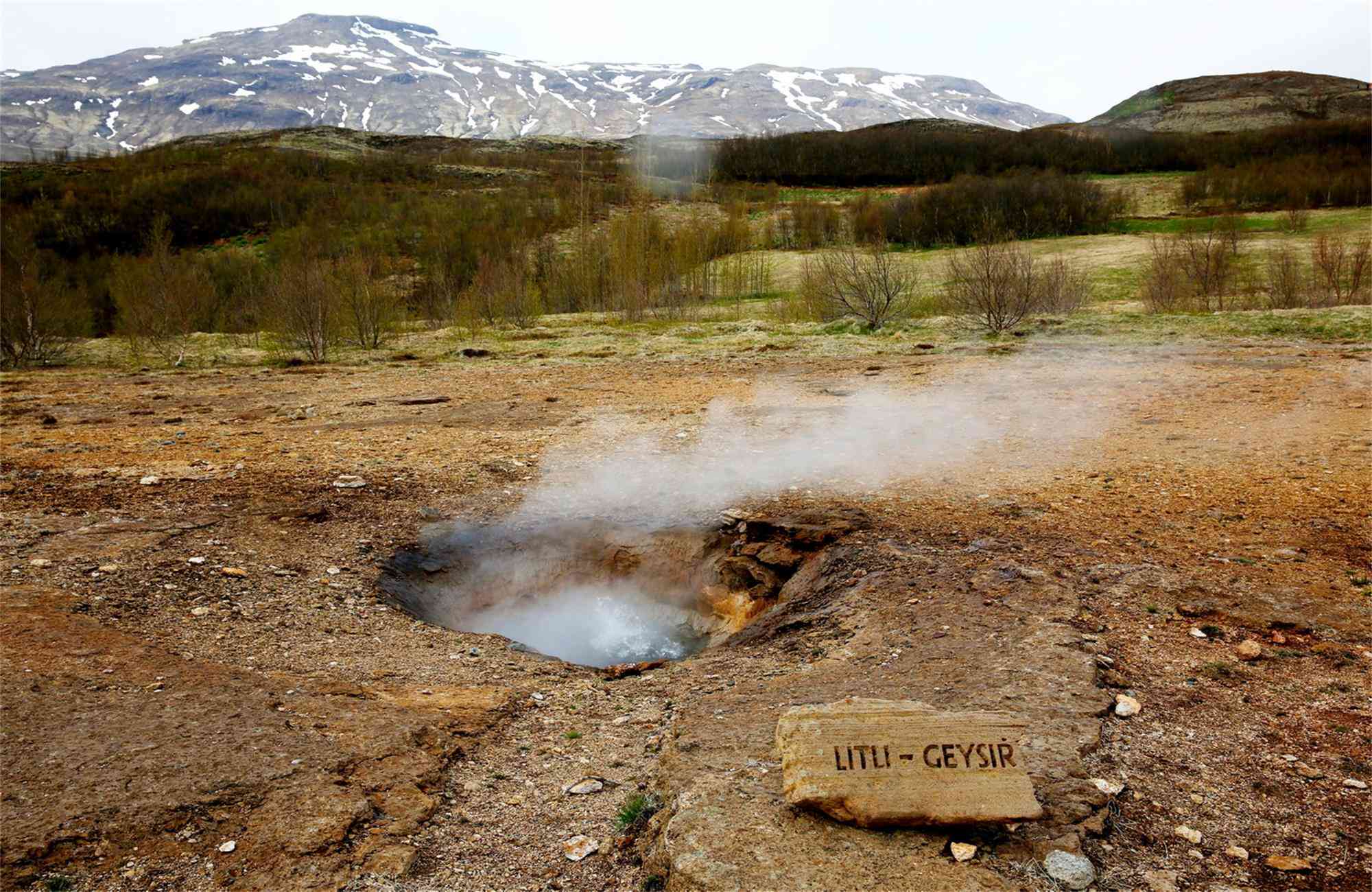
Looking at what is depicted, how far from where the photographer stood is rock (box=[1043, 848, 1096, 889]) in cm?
235

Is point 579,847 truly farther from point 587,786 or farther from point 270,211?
point 270,211

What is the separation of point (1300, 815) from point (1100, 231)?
47.6 m

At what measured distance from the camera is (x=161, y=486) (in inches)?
266

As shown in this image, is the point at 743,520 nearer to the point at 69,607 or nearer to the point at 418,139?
the point at 69,607

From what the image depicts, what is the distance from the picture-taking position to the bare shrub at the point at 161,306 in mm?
19641

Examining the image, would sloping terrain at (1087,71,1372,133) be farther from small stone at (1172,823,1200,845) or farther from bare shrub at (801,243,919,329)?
small stone at (1172,823,1200,845)

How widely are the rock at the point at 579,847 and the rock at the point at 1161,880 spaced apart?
1.68 metres

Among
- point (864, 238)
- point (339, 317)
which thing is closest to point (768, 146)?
point (864, 238)

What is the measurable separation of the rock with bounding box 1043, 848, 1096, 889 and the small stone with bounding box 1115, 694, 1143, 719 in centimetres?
100

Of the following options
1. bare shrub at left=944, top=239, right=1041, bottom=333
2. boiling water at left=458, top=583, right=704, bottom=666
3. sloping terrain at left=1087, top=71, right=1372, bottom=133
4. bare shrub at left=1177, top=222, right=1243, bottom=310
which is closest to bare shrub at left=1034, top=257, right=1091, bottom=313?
bare shrub at left=944, top=239, right=1041, bottom=333

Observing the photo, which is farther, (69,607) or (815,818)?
(69,607)

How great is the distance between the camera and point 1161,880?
2.38m

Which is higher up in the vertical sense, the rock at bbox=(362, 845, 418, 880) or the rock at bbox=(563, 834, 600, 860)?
the rock at bbox=(362, 845, 418, 880)

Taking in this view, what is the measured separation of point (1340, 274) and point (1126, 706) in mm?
21907
